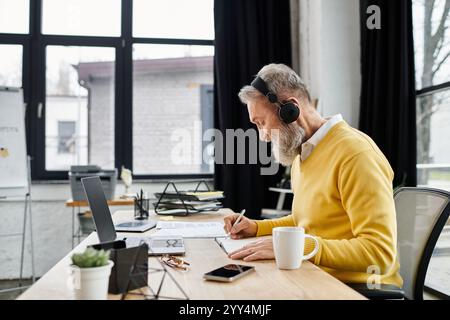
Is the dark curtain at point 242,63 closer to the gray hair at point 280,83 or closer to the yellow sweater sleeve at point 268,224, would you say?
the yellow sweater sleeve at point 268,224

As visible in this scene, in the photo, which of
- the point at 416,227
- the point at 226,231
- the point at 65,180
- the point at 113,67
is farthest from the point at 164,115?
the point at 416,227

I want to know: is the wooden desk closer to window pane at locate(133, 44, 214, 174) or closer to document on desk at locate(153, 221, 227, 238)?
document on desk at locate(153, 221, 227, 238)

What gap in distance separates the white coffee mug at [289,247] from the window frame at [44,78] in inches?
108

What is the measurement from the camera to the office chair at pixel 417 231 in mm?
1143

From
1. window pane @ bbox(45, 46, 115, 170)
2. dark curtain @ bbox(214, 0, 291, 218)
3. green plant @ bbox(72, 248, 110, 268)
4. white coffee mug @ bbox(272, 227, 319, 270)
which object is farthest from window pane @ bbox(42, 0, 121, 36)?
green plant @ bbox(72, 248, 110, 268)

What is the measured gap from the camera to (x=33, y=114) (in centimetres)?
347

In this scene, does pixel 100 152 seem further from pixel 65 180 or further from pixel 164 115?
pixel 164 115

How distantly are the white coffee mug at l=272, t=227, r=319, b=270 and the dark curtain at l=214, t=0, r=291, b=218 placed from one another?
7.95 ft

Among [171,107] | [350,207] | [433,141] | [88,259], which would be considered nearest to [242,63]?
[171,107]

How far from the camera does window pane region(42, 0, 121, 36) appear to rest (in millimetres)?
3541

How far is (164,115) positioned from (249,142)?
2.66 feet

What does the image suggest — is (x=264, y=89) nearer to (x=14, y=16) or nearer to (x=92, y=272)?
(x=92, y=272)

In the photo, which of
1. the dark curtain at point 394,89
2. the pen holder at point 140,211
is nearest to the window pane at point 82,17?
the dark curtain at point 394,89
